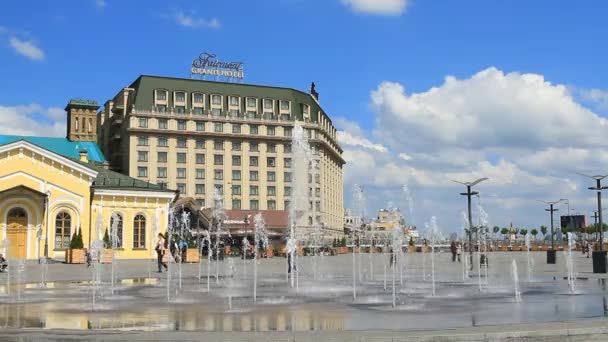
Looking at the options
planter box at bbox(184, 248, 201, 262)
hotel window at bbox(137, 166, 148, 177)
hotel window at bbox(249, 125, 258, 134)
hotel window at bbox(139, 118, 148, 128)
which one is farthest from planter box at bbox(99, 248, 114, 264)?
hotel window at bbox(249, 125, 258, 134)

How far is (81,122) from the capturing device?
10381 cm

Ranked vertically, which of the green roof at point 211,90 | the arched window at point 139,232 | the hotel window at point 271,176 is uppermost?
the green roof at point 211,90

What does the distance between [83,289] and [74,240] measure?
23.0 m

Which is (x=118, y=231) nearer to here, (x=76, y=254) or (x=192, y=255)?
(x=192, y=255)

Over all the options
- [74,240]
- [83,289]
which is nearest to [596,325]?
[83,289]

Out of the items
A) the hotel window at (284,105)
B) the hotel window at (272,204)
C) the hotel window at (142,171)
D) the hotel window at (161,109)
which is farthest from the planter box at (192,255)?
the hotel window at (284,105)

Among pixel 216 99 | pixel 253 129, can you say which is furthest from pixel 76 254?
pixel 253 129

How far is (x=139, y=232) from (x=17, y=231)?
9161 mm

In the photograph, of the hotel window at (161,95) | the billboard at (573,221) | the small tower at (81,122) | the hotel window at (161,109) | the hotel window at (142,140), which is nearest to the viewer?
the hotel window at (142,140)

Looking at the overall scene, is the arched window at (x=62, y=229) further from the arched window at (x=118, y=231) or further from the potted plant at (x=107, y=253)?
the potted plant at (x=107, y=253)

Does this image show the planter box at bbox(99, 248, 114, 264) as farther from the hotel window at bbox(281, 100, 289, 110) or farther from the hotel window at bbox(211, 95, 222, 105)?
the hotel window at bbox(281, 100, 289, 110)

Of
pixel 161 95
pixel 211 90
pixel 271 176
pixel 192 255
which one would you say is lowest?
pixel 192 255

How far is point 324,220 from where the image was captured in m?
111

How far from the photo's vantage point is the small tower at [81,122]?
338ft
